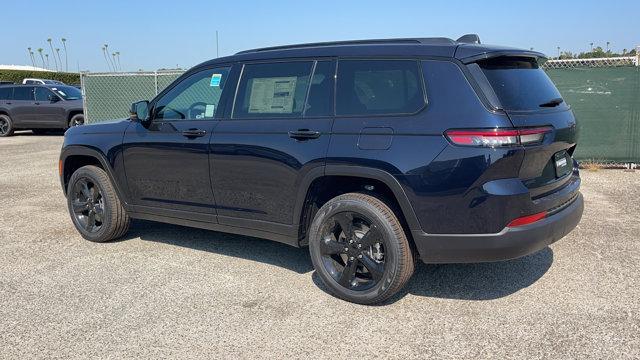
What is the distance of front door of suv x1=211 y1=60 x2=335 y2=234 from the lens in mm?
4180

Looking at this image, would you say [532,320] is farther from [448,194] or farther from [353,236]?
[353,236]

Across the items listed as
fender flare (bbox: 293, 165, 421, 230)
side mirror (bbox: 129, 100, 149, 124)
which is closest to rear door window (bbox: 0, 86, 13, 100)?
side mirror (bbox: 129, 100, 149, 124)

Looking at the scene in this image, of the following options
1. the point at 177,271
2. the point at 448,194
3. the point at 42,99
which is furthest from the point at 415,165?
the point at 42,99

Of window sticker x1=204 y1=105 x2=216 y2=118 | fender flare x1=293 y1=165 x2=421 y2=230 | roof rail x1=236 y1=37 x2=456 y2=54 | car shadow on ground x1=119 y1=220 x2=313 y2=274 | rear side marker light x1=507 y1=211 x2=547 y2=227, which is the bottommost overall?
car shadow on ground x1=119 y1=220 x2=313 y2=274

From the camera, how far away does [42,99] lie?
17.2 metres

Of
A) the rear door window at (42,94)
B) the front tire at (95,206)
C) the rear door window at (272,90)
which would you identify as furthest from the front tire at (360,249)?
the rear door window at (42,94)

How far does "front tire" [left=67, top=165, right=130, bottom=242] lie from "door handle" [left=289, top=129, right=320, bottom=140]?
233cm

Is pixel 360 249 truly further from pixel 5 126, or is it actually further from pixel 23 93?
pixel 5 126

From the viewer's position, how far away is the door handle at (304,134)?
13.5 feet

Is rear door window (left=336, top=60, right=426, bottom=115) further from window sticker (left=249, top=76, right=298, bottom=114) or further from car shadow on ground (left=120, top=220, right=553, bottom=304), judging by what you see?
car shadow on ground (left=120, top=220, right=553, bottom=304)

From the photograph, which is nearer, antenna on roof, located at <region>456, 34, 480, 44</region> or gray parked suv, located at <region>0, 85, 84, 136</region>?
antenna on roof, located at <region>456, 34, 480, 44</region>

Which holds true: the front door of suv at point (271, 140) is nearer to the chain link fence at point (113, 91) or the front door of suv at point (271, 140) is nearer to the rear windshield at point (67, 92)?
the chain link fence at point (113, 91)

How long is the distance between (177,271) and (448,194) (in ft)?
8.14

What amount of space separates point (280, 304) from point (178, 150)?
1.72 m
